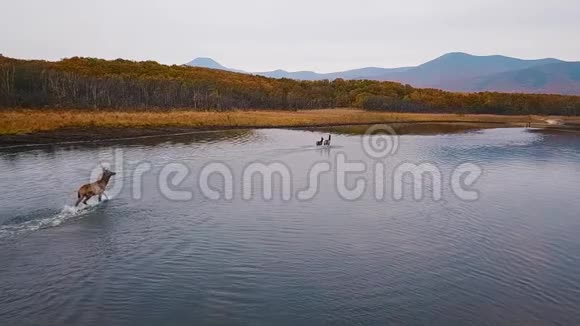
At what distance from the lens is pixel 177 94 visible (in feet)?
278

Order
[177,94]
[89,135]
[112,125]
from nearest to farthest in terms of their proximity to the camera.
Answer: [89,135] → [112,125] → [177,94]

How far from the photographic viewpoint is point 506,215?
765 inches

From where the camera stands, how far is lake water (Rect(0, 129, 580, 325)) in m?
10.3

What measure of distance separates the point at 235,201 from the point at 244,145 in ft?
69.4

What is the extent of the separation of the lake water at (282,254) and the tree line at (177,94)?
144 ft

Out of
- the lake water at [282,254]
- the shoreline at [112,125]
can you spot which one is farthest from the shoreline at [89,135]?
the lake water at [282,254]

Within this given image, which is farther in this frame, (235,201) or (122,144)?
(122,144)

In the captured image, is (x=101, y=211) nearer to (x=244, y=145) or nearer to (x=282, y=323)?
(x=282, y=323)

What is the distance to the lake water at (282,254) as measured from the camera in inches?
405

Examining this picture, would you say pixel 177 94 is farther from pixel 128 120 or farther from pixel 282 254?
pixel 282 254

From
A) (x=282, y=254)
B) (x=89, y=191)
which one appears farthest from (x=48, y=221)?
(x=282, y=254)

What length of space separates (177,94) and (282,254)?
75.4 metres

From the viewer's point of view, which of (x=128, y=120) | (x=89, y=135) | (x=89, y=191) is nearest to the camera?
(x=89, y=191)

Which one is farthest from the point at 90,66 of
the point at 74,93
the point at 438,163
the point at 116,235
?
the point at 116,235
